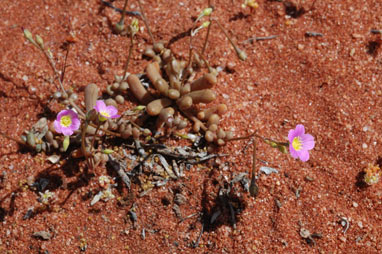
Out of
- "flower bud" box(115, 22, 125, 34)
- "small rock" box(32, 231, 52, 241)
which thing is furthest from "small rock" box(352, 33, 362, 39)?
"small rock" box(32, 231, 52, 241)

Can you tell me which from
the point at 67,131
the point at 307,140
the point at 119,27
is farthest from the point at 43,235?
the point at 307,140

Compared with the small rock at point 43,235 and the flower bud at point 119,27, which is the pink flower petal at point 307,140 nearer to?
the flower bud at point 119,27

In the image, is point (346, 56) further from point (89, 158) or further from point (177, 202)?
point (89, 158)

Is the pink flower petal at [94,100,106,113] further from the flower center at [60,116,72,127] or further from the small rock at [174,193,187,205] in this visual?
the small rock at [174,193,187,205]

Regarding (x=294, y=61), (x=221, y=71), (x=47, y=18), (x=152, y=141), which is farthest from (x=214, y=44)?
(x=47, y=18)

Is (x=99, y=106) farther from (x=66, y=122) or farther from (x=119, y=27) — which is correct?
(x=119, y=27)

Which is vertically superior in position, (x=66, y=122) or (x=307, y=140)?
(x=66, y=122)
